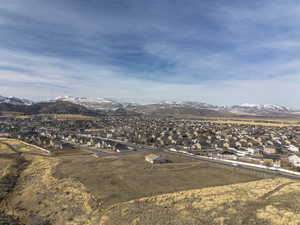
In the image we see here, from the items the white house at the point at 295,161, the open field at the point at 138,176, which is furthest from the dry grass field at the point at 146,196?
the white house at the point at 295,161

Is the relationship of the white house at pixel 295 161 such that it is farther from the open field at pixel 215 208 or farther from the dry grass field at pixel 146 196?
the open field at pixel 215 208

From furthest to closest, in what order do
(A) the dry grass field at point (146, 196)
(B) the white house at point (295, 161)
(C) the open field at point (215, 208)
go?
(B) the white house at point (295, 161) → (A) the dry grass field at point (146, 196) → (C) the open field at point (215, 208)

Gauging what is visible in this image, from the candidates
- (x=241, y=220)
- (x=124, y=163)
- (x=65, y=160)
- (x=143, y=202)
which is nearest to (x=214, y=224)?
(x=241, y=220)

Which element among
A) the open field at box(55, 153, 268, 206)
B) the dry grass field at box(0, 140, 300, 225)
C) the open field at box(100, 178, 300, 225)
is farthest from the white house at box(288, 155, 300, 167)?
the open field at box(100, 178, 300, 225)

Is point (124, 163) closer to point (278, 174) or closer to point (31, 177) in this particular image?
point (31, 177)

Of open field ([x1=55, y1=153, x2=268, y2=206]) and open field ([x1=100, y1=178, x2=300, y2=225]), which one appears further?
open field ([x1=55, y1=153, x2=268, y2=206])

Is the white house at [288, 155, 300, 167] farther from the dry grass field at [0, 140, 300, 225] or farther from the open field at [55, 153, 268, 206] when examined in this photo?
the open field at [55, 153, 268, 206]

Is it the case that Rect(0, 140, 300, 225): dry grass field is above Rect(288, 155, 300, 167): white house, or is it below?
below

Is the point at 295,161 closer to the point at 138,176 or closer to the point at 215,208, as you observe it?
the point at 215,208

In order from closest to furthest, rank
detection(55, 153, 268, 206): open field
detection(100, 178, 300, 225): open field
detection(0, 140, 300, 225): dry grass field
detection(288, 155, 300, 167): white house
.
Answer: detection(100, 178, 300, 225): open field < detection(0, 140, 300, 225): dry grass field < detection(55, 153, 268, 206): open field < detection(288, 155, 300, 167): white house
